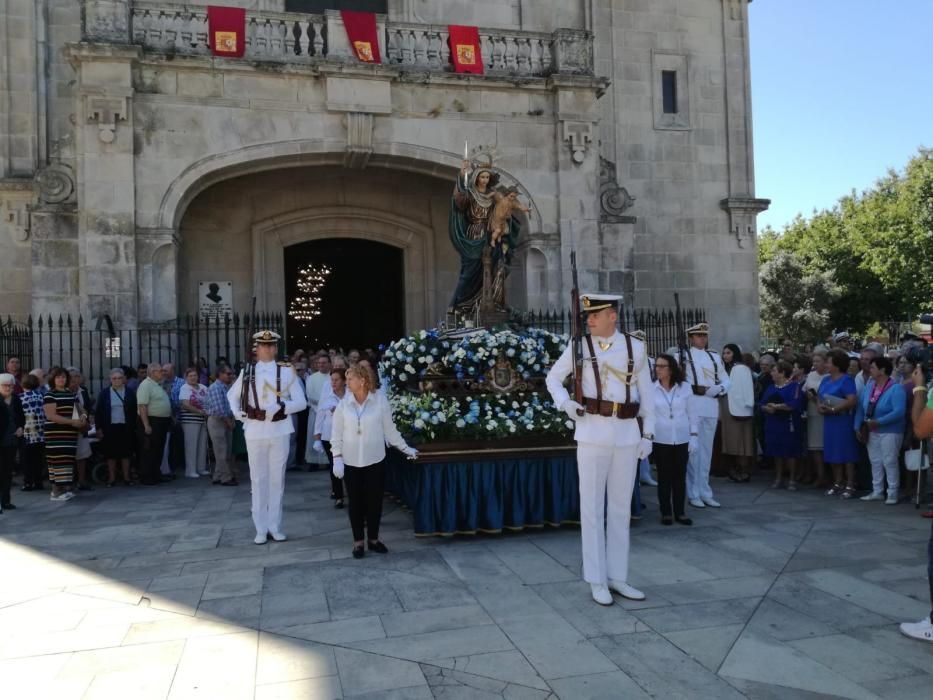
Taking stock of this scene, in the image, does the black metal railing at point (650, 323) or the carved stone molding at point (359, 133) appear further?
the black metal railing at point (650, 323)

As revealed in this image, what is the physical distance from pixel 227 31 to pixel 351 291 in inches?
289

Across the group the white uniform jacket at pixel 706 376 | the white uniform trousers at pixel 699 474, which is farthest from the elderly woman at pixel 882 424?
the white uniform trousers at pixel 699 474

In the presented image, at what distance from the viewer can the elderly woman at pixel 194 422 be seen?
11.4 meters

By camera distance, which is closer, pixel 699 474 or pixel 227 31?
pixel 699 474

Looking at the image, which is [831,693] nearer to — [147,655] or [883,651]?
[883,651]

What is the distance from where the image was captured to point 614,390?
208 inches

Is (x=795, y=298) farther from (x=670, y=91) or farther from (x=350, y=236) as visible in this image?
(x=350, y=236)

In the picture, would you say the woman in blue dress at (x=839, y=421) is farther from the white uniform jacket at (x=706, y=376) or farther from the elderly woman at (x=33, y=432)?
the elderly woman at (x=33, y=432)

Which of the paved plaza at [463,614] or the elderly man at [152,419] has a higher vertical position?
the elderly man at [152,419]

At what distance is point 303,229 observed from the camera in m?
16.3

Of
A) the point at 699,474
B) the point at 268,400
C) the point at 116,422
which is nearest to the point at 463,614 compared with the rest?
the point at 268,400

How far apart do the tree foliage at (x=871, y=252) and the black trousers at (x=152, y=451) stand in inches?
1061

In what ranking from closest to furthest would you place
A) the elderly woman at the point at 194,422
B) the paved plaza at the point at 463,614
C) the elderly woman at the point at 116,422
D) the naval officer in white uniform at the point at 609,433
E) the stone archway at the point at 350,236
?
the paved plaza at the point at 463,614 → the naval officer in white uniform at the point at 609,433 → the elderly woman at the point at 116,422 → the elderly woman at the point at 194,422 → the stone archway at the point at 350,236

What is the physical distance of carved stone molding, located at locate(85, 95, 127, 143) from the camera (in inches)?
485
